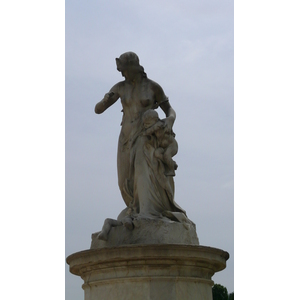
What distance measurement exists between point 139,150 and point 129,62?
4.76 feet

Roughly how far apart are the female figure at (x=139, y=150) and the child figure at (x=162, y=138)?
2.4 inches

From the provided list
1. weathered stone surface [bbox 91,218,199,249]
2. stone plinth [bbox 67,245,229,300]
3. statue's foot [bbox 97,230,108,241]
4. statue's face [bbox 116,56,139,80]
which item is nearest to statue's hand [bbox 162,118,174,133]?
statue's face [bbox 116,56,139,80]

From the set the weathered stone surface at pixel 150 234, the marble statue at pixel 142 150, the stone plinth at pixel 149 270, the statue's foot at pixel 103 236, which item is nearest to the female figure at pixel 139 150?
the marble statue at pixel 142 150

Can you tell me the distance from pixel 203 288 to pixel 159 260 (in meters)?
0.89

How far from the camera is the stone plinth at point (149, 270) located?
7566mm

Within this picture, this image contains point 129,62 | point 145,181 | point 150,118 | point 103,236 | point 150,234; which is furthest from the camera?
point 129,62

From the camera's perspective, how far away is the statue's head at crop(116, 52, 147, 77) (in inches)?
362

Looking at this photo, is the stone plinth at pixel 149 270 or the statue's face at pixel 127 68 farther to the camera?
the statue's face at pixel 127 68

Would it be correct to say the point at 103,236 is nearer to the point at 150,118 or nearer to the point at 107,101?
the point at 150,118

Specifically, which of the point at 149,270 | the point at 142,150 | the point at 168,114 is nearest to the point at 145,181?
the point at 142,150

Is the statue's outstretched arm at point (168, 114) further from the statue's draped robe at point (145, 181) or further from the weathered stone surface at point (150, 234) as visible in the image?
the weathered stone surface at point (150, 234)

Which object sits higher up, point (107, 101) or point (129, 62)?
point (129, 62)

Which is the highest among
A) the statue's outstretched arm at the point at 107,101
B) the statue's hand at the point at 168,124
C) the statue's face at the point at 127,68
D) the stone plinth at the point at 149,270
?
the statue's face at the point at 127,68

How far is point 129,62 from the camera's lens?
9.18 metres
